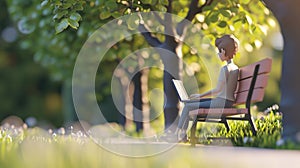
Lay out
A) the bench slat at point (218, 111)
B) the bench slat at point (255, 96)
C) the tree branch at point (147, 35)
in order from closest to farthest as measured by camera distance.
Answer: the bench slat at point (218, 111), the bench slat at point (255, 96), the tree branch at point (147, 35)

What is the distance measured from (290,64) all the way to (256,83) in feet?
1.35

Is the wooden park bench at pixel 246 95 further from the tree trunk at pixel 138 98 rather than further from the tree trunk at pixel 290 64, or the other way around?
the tree trunk at pixel 138 98

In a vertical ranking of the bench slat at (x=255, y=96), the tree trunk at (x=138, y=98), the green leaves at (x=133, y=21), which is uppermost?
the green leaves at (x=133, y=21)

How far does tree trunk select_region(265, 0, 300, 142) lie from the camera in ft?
17.2

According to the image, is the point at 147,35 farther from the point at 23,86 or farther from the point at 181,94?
the point at 23,86

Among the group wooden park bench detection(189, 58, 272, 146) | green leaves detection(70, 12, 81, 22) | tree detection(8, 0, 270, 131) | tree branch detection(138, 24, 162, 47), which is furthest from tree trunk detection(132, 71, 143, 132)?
wooden park bench detection(189, 58, 272, 146)

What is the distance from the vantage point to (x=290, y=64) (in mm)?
5348

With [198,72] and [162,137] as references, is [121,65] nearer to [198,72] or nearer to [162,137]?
[198,72]

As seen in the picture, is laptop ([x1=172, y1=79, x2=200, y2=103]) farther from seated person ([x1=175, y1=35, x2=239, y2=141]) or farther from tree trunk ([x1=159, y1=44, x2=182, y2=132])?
tree trunk ([x1=159, y1=44, x2=182, y2=132])

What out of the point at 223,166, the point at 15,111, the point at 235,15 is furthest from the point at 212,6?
the point at 15,111

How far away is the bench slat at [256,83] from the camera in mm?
5145

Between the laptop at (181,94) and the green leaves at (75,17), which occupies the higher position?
the green leaves at (75,17)

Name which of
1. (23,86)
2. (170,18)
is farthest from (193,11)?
(23,86)

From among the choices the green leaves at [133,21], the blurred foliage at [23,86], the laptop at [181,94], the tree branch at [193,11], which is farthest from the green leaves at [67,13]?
the blurred foliage at [23,86]
